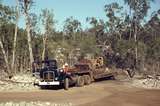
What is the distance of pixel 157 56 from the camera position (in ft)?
218

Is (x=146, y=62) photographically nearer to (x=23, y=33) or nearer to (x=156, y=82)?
(x=23, y=33)

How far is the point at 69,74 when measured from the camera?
96.5 feet

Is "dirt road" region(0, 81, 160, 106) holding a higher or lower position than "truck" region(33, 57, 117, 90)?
lower

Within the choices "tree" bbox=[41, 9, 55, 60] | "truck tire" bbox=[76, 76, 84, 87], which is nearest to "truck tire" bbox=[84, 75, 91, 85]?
"truck tire" bbox=[76, 76, 84, 87]

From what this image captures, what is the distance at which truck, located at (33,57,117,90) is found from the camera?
28578 mm

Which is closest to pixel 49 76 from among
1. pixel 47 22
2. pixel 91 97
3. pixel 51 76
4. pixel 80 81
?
pixel 51 76

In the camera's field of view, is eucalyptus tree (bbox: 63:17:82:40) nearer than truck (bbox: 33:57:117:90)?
No

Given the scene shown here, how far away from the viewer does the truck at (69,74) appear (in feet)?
93.8

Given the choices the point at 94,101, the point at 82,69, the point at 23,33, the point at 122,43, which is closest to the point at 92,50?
the point at 122,43

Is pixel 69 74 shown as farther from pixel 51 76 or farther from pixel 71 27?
pixel 71 27

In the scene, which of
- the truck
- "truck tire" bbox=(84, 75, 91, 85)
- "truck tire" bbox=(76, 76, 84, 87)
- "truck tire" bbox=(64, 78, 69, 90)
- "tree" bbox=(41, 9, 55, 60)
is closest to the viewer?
"truck tire" bbox=(64, 78, 69, 90)

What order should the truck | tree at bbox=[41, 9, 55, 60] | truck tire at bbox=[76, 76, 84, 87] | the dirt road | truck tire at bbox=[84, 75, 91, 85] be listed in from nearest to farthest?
1. the dirt road
2. the truck
3. truck tire at bbox=[76, 76, 84, 87]
4. truck tire at bbox=[84, 75, 91, 85]
5. tree at bbox=[41, 9, 55, 60]

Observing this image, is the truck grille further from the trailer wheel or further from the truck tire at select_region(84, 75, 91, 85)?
the truck tire at select_region(84, 75, 91, 85)

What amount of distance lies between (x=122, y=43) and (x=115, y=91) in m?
39.3
